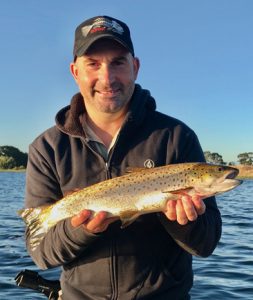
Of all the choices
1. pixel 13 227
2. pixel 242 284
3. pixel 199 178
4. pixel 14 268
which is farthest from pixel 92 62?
pixel 13 227

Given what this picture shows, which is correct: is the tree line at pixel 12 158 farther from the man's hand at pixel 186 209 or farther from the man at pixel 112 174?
the man's hand at pixel 186 209

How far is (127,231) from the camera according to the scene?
4191 mm

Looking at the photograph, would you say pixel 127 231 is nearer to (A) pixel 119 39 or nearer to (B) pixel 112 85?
(B) pixel 112 85

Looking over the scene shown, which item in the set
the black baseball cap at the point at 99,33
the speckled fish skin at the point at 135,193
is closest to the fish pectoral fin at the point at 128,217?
the speckled fish skin at the point at 135,193

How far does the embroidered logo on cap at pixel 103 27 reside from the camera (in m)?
4.45

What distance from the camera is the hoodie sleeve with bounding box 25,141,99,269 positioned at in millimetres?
4117

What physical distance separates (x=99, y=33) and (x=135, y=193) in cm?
144

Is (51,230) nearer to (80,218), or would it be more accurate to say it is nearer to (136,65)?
(80,218)

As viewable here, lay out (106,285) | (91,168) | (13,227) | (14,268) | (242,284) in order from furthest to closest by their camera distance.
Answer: (13,227)
(14,268)
(242,284)
(91,168)
(106,285)

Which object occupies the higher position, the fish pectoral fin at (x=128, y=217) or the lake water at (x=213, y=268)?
the fish pectoral fin at (x=128, y=217)

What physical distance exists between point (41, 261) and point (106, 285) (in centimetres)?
69

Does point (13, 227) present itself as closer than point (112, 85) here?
No

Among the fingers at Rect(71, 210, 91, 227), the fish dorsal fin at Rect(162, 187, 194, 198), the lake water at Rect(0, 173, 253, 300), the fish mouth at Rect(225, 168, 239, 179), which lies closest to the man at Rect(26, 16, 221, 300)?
the fingers at Rect(71, 210, 91, 227)

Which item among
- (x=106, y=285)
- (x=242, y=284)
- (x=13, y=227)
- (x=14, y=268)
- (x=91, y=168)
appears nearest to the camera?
(x=106, y=285)
